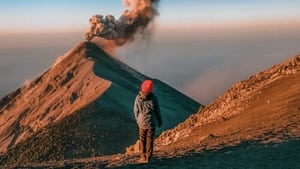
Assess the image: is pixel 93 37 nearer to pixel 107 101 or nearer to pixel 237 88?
pixel 107 101

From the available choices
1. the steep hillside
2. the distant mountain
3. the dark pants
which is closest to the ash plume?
the distant mountain

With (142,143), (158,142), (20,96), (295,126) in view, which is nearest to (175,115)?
(20,96)

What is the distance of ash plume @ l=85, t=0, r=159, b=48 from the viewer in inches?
3177

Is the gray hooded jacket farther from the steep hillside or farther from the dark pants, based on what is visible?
the steep hillside

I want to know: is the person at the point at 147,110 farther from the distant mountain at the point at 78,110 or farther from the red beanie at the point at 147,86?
the distant mountain at the point at 78,110

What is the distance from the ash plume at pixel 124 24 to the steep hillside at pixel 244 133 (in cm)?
4057

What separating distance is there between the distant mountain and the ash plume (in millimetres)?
4132

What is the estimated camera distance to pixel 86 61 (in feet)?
302

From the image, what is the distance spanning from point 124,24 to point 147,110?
226ft

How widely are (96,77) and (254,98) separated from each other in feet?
162

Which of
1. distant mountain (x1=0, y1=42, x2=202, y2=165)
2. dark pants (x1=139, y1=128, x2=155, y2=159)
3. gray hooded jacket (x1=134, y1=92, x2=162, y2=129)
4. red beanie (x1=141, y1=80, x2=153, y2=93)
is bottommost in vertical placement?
dark pants (x1=139, y1=128, x2=155, y2=159)

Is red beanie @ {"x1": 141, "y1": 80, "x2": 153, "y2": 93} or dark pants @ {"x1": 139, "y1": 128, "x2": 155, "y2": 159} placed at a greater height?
red beanie @ {"x1": 141, "y1": 80, "x2": 153, "y2": 93}

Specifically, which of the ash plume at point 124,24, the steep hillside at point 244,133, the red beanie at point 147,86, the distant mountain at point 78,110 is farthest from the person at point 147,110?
the ash plume at point 124,24

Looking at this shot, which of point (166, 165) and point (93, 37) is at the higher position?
point (93, 37)
